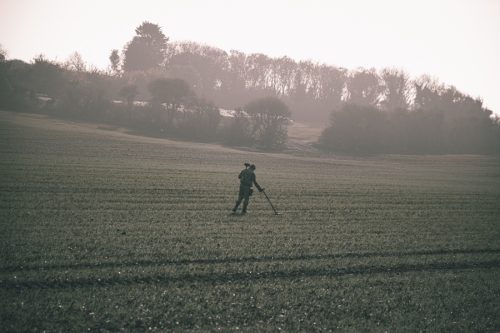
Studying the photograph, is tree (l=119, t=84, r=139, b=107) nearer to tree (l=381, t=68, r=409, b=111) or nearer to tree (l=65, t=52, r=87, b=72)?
tree (l=65, t=52, r=87, b=72)

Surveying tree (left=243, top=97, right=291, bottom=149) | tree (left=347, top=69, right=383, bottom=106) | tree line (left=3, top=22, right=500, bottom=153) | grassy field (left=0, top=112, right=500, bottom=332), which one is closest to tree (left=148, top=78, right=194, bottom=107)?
tree line (left=3, top=22, right=500, bottom=153)

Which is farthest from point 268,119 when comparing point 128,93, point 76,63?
point 76,63

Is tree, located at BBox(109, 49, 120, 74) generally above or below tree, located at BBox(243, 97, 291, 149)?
above

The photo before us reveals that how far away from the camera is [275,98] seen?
80.9 m

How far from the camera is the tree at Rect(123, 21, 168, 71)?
123 m

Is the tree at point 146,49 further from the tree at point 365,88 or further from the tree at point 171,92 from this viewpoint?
the tree at point 365,88

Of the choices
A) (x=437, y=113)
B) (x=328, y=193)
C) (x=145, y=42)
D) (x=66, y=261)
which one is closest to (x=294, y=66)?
(x=145, y=42)

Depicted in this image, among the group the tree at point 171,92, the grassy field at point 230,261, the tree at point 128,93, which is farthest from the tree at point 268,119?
the grassy field at point 230,261

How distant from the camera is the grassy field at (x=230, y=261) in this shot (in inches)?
356

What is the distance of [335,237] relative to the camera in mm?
16109

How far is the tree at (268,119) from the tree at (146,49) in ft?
182

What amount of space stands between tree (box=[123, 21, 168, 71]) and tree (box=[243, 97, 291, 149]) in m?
55.4

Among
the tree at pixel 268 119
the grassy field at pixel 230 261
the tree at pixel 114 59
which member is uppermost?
the tree at pixel 114 59

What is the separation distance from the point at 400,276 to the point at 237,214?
8.71 metres
